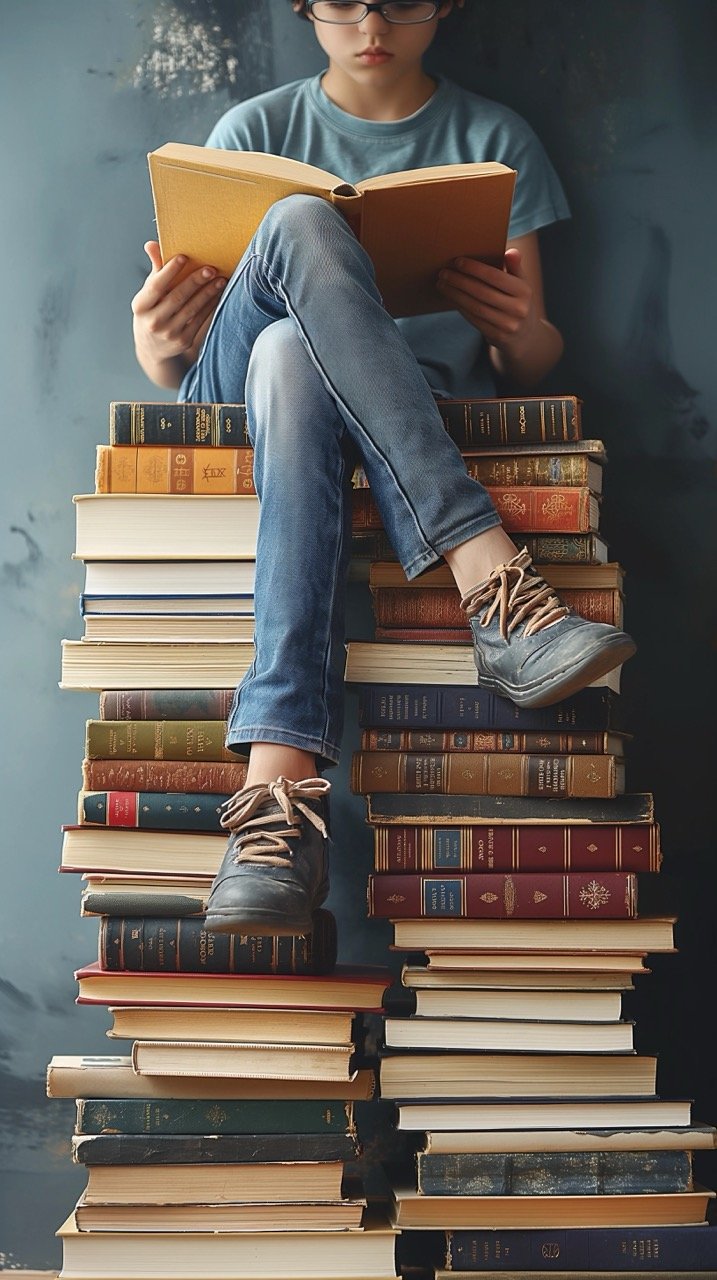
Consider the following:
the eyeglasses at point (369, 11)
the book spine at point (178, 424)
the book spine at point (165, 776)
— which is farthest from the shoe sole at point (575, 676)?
the eyeglasses at point (369, 11)

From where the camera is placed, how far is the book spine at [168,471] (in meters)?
1.37

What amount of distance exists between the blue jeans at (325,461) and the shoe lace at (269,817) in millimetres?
48

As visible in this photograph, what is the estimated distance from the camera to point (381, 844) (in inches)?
51.6

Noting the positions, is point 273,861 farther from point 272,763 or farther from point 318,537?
point 318,537

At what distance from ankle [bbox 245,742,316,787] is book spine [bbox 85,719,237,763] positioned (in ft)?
0.43

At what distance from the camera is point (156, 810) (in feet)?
4.25

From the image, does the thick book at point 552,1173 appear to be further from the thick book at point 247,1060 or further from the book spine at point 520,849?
the book spine at point 520,849

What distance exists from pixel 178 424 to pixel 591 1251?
977mm

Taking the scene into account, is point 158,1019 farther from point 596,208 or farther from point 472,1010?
point 596,208

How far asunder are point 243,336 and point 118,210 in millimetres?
535

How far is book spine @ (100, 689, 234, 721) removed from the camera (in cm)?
132

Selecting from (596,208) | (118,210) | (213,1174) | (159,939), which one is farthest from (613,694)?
(118,210)

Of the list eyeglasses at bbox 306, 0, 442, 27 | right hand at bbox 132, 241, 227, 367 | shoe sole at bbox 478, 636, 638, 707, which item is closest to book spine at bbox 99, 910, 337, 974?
shoe sole at bbox 478, 636, 638, 707

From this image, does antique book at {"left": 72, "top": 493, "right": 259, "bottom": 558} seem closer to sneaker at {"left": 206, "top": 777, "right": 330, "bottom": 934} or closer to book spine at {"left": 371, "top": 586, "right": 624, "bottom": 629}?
→ book spine at {"left": 371, "top": 586, "right": 624, "bottom": 629}
